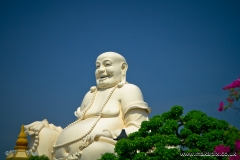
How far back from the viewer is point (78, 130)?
469 inches

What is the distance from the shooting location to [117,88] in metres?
12.9

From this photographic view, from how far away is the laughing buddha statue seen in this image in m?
11.4

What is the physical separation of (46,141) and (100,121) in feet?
5.85

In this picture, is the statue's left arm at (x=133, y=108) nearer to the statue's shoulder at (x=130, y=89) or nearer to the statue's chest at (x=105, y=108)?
the statue's shoulder at (x=130, y=89)

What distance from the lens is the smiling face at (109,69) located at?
1292 centimetres

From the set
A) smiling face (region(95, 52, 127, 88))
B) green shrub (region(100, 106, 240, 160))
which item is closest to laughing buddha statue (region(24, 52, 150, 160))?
smiling face (region(95, 52, 127, 88))

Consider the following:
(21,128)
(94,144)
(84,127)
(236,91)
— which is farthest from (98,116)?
(236,91)

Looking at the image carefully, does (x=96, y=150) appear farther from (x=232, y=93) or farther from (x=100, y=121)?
(x=232, y=93)

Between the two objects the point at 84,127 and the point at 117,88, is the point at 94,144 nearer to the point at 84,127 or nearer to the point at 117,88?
the point at 84,127

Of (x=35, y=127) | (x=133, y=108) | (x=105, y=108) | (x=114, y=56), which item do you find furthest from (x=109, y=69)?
(x=35, y=127)

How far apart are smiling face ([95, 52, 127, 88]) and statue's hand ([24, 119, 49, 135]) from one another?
85.9 inches

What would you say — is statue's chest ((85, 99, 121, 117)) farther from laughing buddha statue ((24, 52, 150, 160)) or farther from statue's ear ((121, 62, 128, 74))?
statue's ear ((121, 62, 128, 74))

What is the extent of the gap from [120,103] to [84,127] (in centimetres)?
140

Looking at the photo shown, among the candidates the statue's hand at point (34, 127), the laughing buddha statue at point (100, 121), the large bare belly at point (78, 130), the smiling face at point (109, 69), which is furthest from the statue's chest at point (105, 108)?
the statue's hand at point (34, 127)
